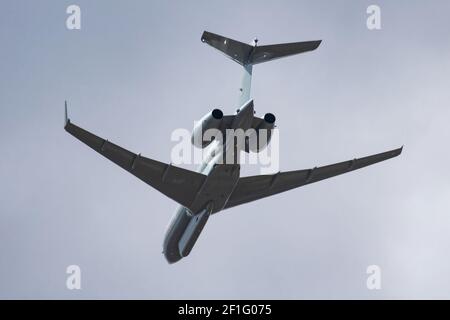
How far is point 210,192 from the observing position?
1273 inches

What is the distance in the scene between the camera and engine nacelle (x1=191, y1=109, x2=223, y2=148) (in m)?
A: 29.2

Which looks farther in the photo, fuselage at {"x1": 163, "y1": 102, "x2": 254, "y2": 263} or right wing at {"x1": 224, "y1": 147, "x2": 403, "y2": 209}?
right wing at {"x1": 224, "y1": 147, "x2": 403, "y2": 209}

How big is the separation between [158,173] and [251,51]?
6.57 metres

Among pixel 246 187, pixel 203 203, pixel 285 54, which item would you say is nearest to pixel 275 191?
pixel 246 187

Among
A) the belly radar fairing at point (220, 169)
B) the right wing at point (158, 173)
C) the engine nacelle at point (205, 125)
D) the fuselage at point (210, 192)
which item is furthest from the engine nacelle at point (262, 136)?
the right wing at point (158, 173)

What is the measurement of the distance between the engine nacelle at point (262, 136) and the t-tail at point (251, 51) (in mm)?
2230

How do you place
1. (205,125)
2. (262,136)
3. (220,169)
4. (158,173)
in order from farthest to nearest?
1. (158,173)
2. (220,169)
3. (262,136)
4. (205,125)

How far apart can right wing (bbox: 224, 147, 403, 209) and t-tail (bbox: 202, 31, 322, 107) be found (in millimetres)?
3993

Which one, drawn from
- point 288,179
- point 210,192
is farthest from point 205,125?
point 288,179

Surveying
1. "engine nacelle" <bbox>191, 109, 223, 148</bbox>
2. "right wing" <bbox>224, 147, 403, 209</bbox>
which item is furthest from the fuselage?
"right wing" <bbox>224, 147, 403, 209</bbox>

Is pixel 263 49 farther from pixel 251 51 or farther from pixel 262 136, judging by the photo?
pixel 262 136

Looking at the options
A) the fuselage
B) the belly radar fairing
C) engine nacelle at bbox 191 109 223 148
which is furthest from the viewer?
the fuselage

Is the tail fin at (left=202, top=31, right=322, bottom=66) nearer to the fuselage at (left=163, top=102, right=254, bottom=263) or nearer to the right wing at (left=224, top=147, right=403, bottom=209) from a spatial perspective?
the fuselage at (left=163, top=102, right=254, bottom=263)

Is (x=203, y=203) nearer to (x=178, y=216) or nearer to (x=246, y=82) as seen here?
(x=178, y=216)
